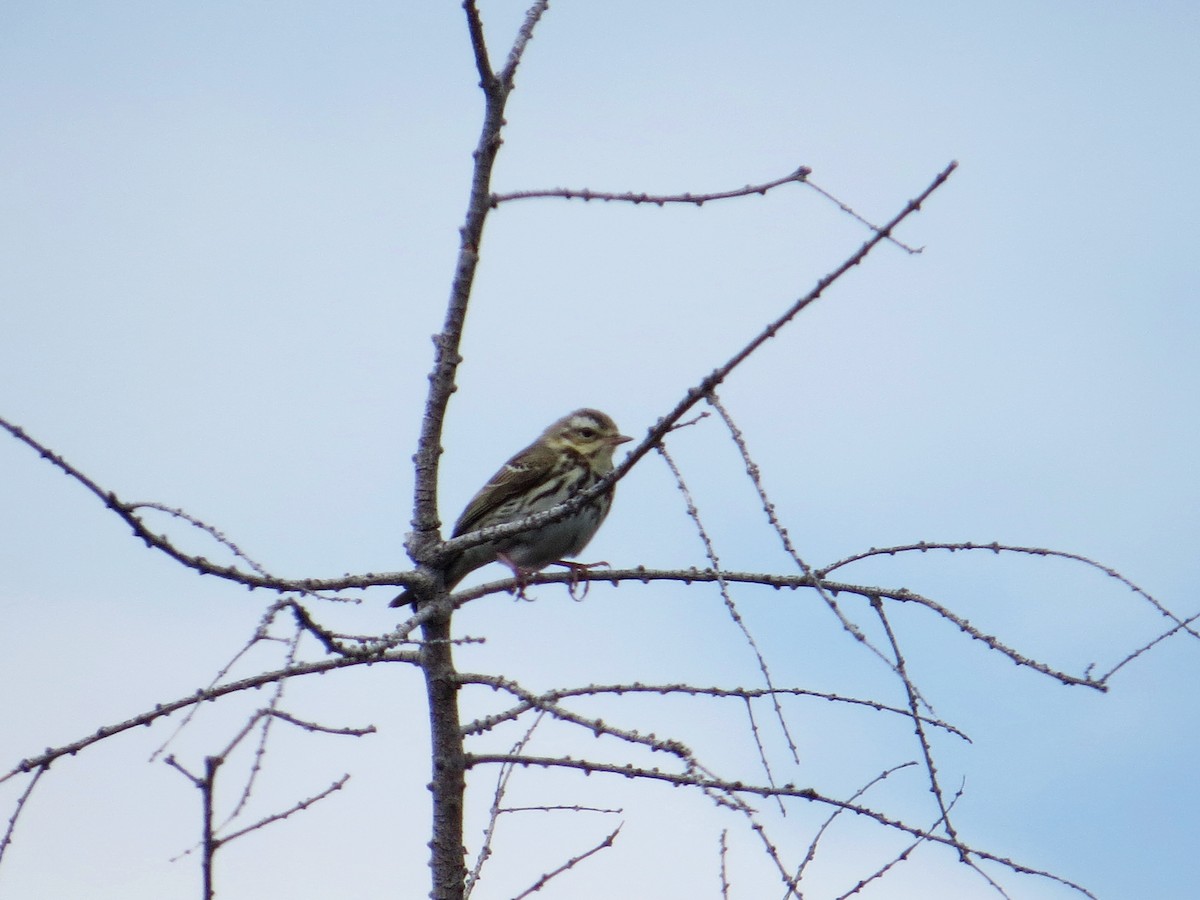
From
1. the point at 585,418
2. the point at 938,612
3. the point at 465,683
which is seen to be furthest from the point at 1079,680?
the point at 585,418

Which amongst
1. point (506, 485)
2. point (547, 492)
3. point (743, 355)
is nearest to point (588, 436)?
point (547, 492)

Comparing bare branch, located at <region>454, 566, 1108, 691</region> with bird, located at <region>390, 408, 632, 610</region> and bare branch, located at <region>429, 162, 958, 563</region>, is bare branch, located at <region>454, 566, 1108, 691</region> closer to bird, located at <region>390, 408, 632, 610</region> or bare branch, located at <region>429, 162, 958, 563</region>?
bare branch, located at <region>429, 162, 958, 563</region>

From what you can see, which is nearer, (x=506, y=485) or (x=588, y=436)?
(x=506, y=485)

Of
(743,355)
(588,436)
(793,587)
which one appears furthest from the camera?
(588,436)

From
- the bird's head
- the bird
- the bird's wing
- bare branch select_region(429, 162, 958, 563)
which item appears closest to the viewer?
bare branch select_region(429, 162, 958, 563)

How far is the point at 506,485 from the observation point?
8.41 m

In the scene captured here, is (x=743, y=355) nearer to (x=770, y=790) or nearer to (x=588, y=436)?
(x=770, y=790)

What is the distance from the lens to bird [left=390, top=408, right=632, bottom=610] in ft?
24.5

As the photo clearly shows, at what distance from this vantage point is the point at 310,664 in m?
4.51

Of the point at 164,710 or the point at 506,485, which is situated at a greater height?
the point at 506,485

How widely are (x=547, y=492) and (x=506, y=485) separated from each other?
254 millimetres

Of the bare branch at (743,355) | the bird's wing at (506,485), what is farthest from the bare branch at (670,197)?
the bird's wing at (506,485)

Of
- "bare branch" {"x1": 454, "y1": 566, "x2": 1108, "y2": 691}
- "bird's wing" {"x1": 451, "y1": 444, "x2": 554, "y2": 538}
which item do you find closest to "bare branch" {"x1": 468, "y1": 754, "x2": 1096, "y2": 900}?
"bare branch" {"x1": 454, "y1": 566, "x2": 1108, "y2": 691}

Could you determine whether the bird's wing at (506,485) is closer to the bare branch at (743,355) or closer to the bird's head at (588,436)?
the bird's head at (588,436)
